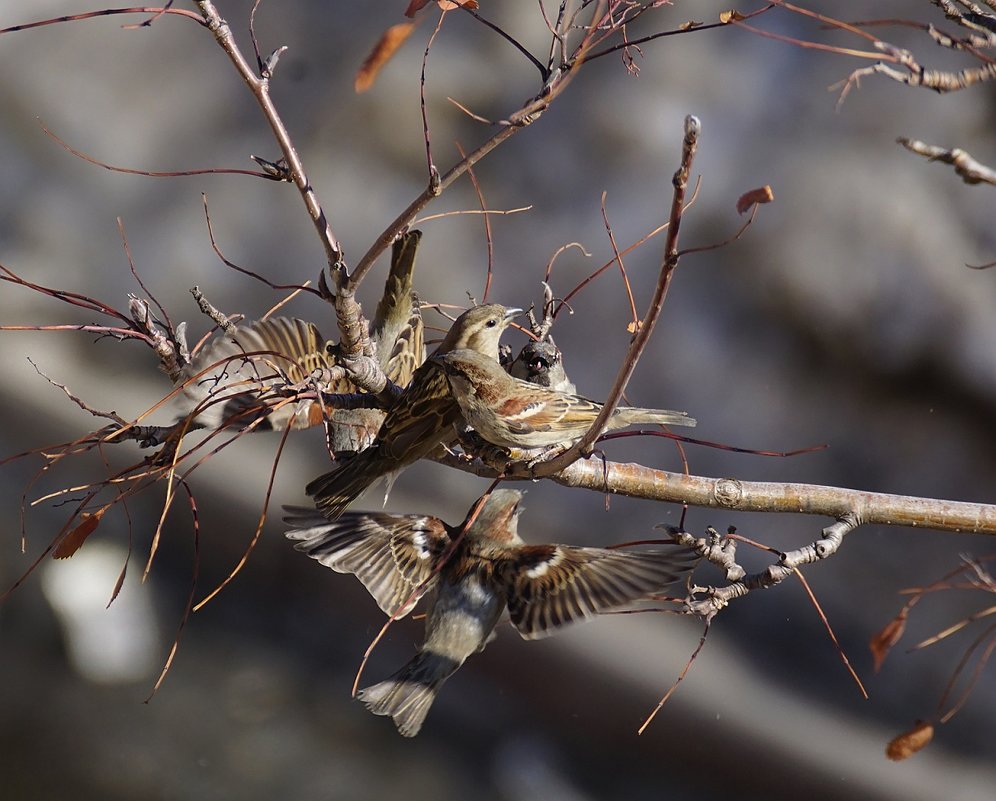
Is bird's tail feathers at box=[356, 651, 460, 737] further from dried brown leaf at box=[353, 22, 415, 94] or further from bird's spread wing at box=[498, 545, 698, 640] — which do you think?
dried brown leaf at box=[353, 22, 415, 94]

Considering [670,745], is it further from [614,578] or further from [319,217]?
[319,217]

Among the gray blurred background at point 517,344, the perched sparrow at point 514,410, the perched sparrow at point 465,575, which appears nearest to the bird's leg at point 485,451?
the perched sparrow at point 514,410

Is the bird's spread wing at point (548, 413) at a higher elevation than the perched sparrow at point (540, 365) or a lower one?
higher

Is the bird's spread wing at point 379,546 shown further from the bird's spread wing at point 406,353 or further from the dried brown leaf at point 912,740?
the dried brown leaf at point 912,740

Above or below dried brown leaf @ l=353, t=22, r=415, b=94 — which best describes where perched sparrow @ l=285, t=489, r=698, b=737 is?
below

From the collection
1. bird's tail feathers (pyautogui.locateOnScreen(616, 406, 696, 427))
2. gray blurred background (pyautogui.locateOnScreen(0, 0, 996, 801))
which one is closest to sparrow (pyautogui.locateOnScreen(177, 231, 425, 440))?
bird's tail feathers (pyautogui.locateOnScreen(616, 406, 696, 427))
